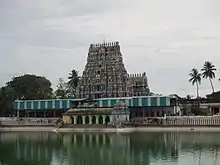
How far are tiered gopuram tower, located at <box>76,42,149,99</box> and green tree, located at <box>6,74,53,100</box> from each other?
10084mm

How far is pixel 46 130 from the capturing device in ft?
237

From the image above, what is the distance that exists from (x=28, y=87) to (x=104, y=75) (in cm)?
1804

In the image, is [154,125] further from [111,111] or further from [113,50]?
[113,50]

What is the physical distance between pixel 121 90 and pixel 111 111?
13.9m

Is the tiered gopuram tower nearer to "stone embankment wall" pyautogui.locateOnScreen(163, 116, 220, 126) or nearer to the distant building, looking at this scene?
the distant building

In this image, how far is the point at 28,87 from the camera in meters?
91.8

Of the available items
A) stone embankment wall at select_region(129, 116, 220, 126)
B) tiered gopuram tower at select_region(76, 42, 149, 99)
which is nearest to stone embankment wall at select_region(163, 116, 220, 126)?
stone embankment wall at select_region(129, 116, 220, 126)

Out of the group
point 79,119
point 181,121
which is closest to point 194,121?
point 181,121

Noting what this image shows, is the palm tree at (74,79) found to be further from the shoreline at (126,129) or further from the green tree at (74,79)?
the shoreline at (126,129)

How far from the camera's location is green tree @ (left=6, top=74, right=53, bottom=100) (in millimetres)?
90438

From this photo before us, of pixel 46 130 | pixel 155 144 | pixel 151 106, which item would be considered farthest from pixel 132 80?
pixel 155 144

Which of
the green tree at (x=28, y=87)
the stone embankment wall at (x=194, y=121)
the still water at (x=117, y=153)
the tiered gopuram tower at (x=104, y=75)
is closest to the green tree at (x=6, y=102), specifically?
the green tree at (x=28, y=87)

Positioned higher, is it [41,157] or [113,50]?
[113,50]

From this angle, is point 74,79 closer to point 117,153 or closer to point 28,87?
point 28,87
